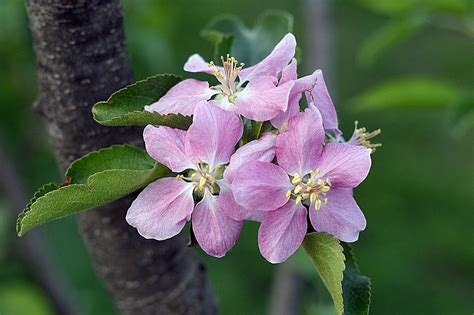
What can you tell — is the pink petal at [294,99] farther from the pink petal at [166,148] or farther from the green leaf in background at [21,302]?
the green leaf in background at [21,302]

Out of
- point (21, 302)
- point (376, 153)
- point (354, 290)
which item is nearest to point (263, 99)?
point (354, 290)

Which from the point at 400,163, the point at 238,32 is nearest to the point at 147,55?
the point at 238,32

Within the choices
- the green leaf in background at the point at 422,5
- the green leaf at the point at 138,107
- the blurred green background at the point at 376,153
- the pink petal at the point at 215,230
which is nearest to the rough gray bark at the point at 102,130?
the green leaf at the point at 138,107

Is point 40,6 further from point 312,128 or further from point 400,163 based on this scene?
point 400,163

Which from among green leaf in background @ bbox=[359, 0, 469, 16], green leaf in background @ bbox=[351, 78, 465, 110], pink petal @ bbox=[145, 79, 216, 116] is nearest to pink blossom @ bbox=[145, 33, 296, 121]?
pink petal @ bbox=[145, 79, 216, 116]

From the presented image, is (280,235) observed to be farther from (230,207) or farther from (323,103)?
(323,103)

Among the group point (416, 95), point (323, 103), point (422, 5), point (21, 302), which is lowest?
point (21, 302)
